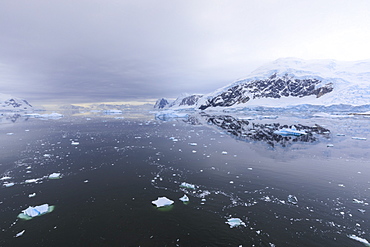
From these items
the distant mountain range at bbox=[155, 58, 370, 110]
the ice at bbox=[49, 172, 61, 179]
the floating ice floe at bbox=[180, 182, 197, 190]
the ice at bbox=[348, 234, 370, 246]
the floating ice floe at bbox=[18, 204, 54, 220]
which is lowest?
the ice at bbox=[348, 234, 370, 246]

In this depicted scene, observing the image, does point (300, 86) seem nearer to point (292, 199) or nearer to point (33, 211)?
point (292, 199)

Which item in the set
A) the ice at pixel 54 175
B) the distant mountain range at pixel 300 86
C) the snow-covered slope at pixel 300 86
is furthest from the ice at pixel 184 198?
the snow-covered slope at pixel 300 86

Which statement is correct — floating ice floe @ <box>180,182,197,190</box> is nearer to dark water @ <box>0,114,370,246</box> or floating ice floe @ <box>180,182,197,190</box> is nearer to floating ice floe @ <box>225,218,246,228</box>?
dark water @ <box>0,114,370,246</box>

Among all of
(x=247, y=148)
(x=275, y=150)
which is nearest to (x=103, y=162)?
(x=247, y=148)

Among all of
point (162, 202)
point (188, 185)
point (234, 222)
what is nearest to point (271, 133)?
point (188, 185)

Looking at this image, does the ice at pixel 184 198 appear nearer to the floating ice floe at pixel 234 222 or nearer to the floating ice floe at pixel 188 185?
the floating ice floe at pixel 188 185

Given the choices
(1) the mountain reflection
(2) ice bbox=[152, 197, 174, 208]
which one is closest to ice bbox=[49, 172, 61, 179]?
(2) ice bbox=[152, 197, 174, 208]
